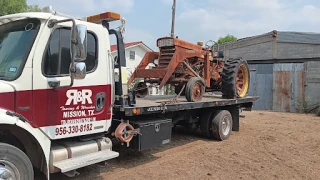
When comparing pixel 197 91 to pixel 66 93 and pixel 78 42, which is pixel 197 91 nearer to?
pixel 66 93

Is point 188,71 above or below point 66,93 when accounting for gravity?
above

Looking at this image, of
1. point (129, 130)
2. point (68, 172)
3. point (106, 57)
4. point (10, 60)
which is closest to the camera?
point (10, 60)

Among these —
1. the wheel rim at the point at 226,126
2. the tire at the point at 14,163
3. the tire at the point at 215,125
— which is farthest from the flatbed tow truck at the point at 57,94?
the wheel rim at the point at 226,126

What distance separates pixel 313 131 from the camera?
9.87 metres

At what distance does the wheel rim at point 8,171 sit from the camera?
11.5 feet

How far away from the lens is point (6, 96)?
12.3 feet

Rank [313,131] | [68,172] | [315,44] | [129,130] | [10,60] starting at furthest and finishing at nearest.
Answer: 1. [315,44]
2. [313,131]
3. [129,130]
4. [68,172]
5. [10,60]

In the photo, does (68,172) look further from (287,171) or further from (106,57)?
(287,171)

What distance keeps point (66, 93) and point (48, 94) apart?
0.25m

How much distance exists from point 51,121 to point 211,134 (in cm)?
500

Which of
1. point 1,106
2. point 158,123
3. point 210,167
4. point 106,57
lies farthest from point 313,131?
point 1,106

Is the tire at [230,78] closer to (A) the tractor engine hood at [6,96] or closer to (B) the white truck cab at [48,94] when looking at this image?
(B) the white truck cab at [48,94]

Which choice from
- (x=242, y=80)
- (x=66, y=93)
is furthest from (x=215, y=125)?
(x=66, y=93)

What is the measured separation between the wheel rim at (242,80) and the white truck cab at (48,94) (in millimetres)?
5699
